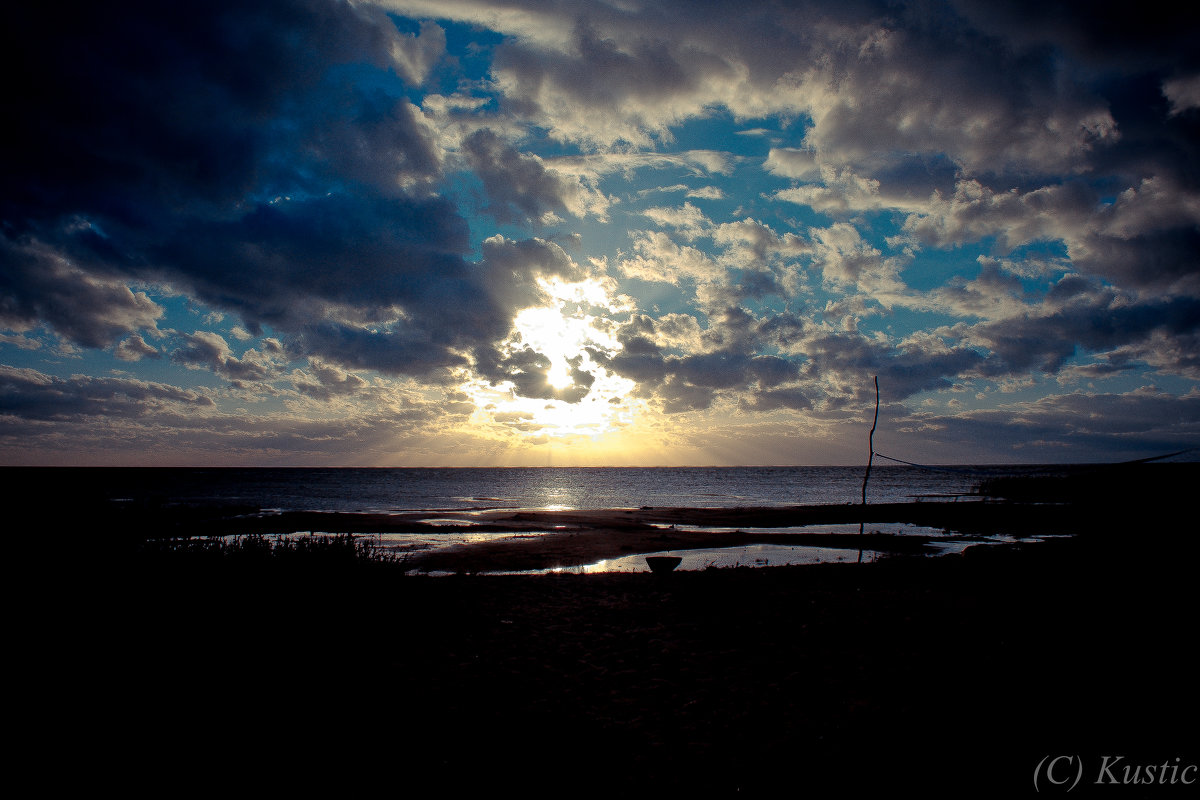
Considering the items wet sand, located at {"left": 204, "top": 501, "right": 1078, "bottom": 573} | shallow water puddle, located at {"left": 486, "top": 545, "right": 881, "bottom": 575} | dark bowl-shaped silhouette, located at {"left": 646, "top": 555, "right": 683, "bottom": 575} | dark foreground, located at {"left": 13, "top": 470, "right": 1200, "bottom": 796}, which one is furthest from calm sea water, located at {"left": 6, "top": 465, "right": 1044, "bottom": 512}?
dark bowl-shaped silhouette, located at {"left": 646, "top": 555, "right": 683, "bottom": 575}

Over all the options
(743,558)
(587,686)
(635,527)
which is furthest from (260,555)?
(635,527)

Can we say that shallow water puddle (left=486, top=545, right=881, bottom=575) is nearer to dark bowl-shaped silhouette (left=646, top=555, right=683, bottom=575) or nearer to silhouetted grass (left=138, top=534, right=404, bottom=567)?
dark bowl-shaped silhouette (left=646, top=555, right=683, bottom=575)

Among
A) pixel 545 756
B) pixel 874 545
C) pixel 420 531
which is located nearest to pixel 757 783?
pixel 545 756

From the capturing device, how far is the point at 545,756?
5508 mm

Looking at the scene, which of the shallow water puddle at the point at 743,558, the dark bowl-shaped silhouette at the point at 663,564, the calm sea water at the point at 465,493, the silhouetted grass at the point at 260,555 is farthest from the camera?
the calm sea water at the point at 465,493

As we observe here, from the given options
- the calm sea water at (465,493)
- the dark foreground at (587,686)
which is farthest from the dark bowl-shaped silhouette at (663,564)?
the calm sea water at (465,493)

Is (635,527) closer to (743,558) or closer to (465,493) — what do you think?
(743,558)

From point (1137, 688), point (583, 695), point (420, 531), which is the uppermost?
point (1137, 688)

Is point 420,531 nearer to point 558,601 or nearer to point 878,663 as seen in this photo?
point 558,601

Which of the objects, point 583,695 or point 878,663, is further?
point 878,663

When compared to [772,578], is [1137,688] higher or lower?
higher

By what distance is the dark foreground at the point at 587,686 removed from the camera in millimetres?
5188

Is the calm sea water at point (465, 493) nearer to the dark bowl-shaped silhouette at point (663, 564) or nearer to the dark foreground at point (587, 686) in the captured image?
the dark foreground at point (587, 686)

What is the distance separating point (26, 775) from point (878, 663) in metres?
9.79
